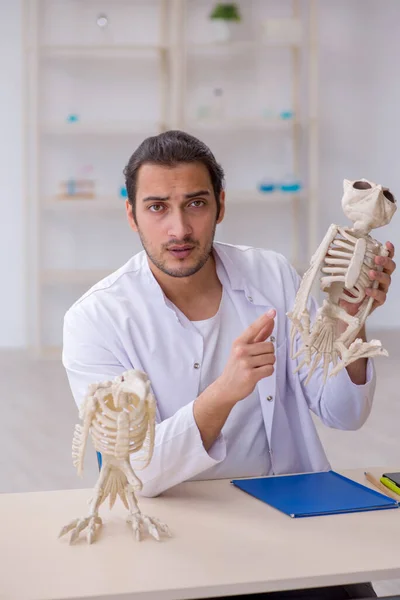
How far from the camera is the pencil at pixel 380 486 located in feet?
5.72

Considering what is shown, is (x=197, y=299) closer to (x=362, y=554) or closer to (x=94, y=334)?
(x=94, y=334)

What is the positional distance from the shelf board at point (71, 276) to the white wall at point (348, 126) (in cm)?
39

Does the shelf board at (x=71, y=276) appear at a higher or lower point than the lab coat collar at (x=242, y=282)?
lower

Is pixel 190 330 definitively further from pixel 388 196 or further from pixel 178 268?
pixel 388 196

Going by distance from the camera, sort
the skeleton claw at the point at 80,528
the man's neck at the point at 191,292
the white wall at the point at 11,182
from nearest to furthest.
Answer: the skeleton claw at the point at 80,528, the man's neck at the point at 191,292, the white wall at the point at 11,182

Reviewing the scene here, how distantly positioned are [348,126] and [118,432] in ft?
20.7

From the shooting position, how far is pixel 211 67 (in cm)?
714

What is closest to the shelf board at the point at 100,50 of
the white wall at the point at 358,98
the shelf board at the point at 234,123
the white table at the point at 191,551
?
the shelf board at the point at 234,123

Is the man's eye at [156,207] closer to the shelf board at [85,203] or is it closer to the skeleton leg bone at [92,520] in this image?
the skeleton leg bone at [92,520]

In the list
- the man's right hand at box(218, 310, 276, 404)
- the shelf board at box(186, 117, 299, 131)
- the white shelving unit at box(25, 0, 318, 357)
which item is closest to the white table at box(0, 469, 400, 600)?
the man's right hand at box(218, 310, 276, 404)

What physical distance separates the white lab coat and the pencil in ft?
0.72

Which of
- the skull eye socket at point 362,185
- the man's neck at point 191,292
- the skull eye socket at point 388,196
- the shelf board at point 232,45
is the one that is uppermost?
the shelf board at point 232,45

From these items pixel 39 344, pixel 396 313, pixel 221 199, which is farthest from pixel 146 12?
pixel 221 199

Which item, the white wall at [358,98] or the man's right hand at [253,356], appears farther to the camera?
the white wall at [358,98]
